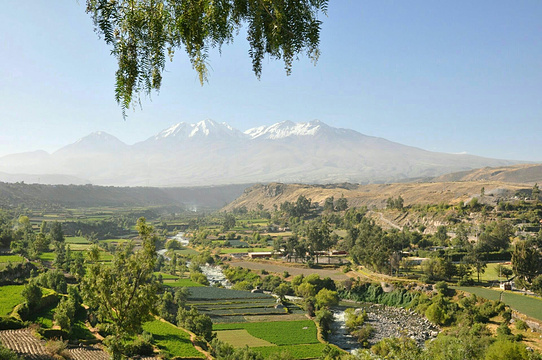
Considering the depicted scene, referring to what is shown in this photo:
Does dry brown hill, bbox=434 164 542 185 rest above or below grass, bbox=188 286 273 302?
above

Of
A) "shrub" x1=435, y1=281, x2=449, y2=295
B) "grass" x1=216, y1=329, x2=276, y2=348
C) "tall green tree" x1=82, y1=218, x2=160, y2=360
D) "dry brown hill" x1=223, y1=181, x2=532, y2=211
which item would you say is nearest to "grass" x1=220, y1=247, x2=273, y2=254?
"shrub" x1=435, y1=281, x2=449, y2=295

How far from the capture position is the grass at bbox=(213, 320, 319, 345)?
27.9m

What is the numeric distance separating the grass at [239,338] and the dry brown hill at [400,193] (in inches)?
2236

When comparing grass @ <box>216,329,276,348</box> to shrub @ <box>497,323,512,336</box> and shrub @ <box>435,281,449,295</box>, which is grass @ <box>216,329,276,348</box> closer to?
shrub @ <box>497,323,512,336</box>

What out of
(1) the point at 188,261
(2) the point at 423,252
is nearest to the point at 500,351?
(2) the point at 423,252

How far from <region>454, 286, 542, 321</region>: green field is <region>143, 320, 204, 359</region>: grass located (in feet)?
76.8

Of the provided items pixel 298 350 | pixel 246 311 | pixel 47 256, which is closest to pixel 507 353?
pixel 298 350

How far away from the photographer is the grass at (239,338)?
26891 millimetres

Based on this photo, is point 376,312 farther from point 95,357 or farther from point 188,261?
point 188,261

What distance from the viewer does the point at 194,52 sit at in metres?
4.37

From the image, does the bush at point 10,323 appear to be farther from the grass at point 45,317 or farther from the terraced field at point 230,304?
the terraced field at point 230,304

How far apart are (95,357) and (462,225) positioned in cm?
5361

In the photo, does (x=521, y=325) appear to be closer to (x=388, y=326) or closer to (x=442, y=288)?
(x=388, y=326)

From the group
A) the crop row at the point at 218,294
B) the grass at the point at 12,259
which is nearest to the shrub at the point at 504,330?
the crop row at the point at 218,294
